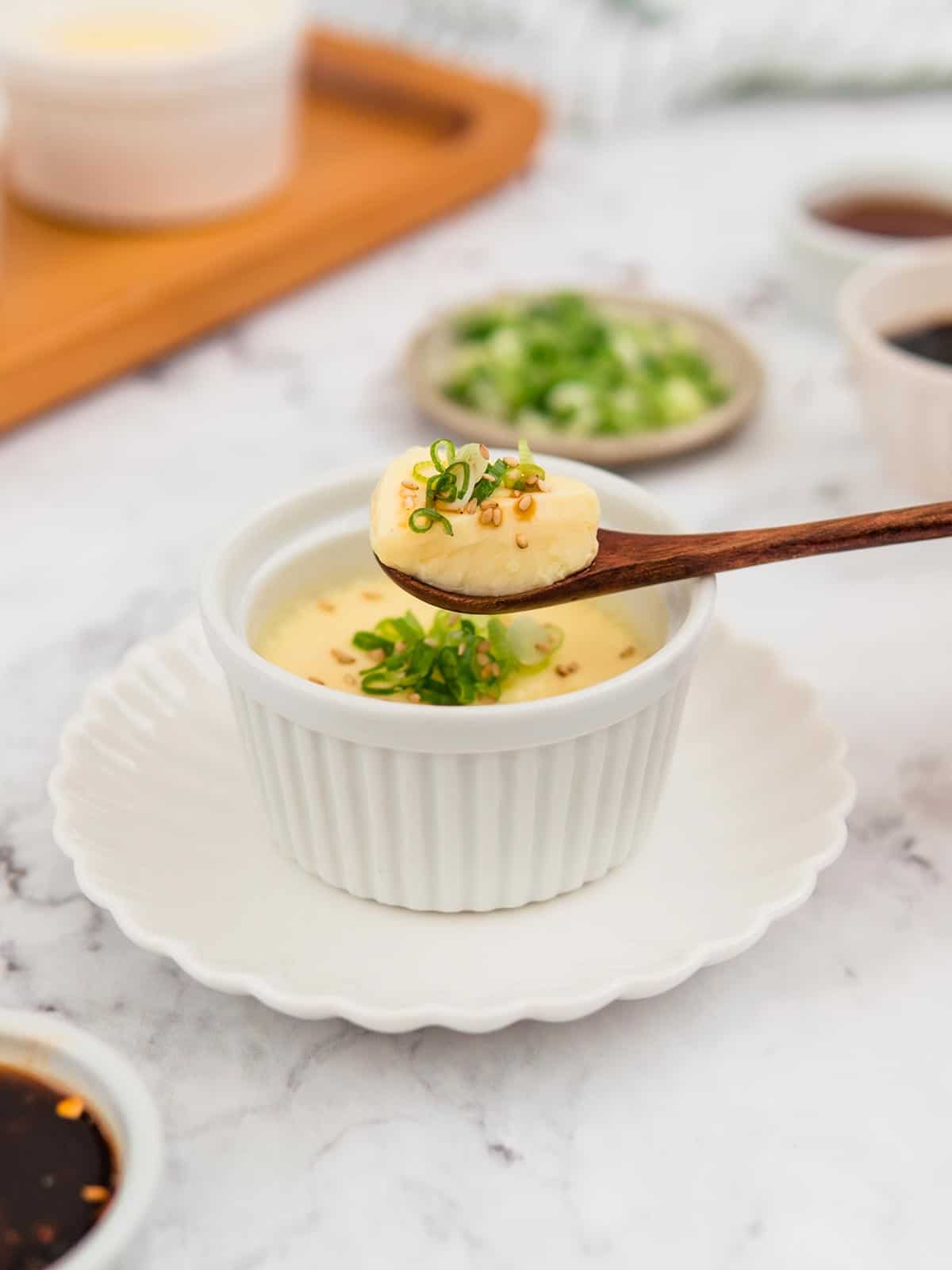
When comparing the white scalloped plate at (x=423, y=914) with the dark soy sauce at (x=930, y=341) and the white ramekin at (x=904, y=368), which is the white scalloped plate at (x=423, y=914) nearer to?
the white ramekin at (x=904, y=368)

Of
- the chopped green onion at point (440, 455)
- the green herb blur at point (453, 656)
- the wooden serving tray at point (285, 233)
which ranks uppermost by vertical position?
the chopped green onion at point (440, 455)

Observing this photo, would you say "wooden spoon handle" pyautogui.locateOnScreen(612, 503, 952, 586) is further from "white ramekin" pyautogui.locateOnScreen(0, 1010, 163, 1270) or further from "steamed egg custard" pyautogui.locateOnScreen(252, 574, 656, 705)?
"white ramekin" pyautogui.locateOnScreen(0, 1010, 163, 1270)

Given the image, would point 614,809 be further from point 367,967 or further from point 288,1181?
point 288,1181

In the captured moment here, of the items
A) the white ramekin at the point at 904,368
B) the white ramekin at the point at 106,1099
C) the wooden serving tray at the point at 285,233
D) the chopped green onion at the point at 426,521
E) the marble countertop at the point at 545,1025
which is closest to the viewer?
the white ramekin at the point at 106,1099

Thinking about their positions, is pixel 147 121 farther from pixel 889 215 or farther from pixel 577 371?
pixel 889 215

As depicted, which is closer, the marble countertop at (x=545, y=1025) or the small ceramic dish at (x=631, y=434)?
the marble countertop at (x=545, y=1025)

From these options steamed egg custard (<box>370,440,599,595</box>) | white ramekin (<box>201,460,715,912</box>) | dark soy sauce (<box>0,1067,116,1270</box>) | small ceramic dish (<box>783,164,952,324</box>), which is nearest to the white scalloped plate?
white ramekin (<box>201,460,715,912</box>)

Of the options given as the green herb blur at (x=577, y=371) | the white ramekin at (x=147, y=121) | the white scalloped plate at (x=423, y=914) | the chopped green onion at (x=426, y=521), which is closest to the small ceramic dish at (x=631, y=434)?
the green herb blur at (x=577, y=371)

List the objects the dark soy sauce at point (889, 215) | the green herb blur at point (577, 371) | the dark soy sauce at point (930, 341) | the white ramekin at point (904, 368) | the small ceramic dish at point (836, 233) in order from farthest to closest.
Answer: the dark soy sauce at point (889, 215), the small ceramic dish at point (836, 233), the green herb blur at point (577, 371), the dark soy sauce at point (930, 341), the white ramekin at point (904, 368)
